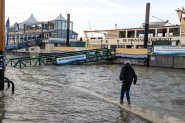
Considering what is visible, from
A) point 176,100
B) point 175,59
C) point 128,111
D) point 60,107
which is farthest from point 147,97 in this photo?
point 175,59

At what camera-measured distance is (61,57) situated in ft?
130

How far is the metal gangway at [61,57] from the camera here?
36.3m

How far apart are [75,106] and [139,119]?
8.48 feet

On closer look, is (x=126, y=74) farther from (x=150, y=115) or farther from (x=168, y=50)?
(x=168, y=50)

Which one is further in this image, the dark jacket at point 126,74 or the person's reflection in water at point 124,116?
the dark jacket at point 126,74

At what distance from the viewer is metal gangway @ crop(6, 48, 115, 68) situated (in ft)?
119

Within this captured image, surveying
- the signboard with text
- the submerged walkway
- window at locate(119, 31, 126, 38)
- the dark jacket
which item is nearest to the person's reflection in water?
the submerged walkway

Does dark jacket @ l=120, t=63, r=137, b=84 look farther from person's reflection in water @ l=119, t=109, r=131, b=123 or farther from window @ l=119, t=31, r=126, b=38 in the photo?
window @ l=119, t=31, r=126, b=38

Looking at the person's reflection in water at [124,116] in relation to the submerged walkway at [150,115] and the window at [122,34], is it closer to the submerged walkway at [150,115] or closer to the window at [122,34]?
the submerged walkway at [150,115]

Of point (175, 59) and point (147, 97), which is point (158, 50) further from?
point (147, 97)

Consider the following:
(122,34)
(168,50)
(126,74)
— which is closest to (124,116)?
(126,74)

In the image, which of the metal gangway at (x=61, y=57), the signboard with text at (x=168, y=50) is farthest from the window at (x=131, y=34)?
the signboard with text at (x=168, y=50)

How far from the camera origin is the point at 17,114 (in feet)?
34.5

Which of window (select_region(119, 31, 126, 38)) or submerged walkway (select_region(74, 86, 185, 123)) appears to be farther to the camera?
window (select_region(119, 31, 126, 38))
